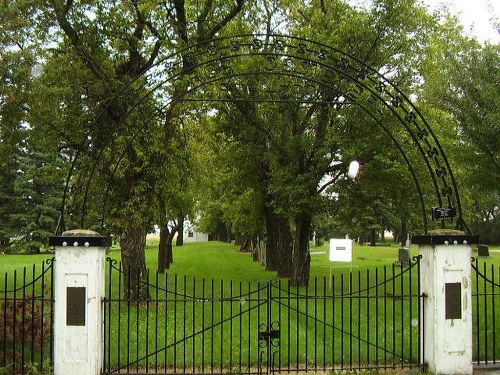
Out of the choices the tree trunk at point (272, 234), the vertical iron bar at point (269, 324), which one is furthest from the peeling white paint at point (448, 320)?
the tree trunk at point (272, 234)

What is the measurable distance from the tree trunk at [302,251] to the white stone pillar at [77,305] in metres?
12.0

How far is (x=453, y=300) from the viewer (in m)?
7.96

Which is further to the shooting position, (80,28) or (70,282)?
(80,28)

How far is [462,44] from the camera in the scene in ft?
41.7

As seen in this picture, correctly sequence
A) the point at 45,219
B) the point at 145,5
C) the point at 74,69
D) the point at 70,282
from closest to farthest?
the point at 70,282
the point at 145,5
the point at 74,69
the point at 45,219

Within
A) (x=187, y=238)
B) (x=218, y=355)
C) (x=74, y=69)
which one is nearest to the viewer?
(x=218, y=355)

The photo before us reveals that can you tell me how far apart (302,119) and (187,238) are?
7281cm

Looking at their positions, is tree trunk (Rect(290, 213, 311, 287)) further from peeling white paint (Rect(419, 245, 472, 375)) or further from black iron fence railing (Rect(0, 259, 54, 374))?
peeling white paint (Rect(419, 245, 472, 375))

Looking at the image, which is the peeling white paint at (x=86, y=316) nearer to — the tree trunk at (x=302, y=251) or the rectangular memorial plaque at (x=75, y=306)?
the rectangular memorial plaque at (x=75, y=306)

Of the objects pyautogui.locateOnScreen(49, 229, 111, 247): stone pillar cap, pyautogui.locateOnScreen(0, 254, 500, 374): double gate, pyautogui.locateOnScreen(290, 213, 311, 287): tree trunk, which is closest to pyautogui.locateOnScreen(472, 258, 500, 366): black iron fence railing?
pyautogui.locateOnScreen(0, 254, 500, 374): double gate

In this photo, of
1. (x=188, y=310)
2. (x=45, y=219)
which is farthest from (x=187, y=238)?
(x=188, y=310)

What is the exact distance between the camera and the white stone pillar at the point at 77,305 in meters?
7.52

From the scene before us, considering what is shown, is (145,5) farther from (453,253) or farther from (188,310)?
(453,253)

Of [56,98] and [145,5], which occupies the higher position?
[145,5]
